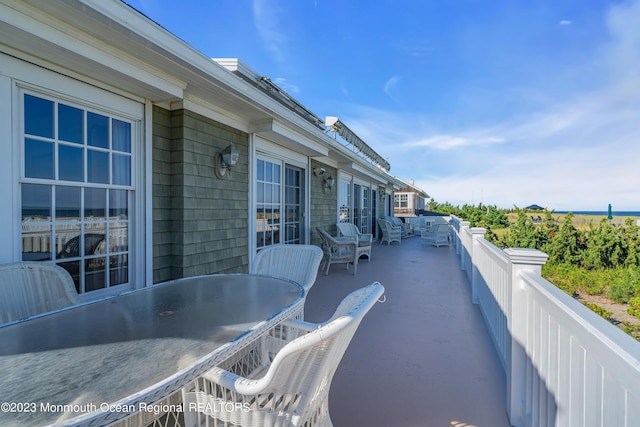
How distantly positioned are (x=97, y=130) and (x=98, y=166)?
1.00ft

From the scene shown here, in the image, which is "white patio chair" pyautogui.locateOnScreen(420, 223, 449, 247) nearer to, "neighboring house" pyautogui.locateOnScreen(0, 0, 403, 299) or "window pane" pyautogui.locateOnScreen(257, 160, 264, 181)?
"neighboring house" pyautogui.locateOnScreen(0, 0, 403, 299)

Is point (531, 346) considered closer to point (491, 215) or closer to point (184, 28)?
point (184, 28)

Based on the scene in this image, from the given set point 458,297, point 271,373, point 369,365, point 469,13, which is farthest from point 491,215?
point 271,373

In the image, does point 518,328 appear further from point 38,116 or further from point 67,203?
point 38,116

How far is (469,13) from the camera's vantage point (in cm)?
594

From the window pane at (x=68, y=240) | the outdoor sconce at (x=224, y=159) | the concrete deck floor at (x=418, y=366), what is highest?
the outdoor sconce at (x=224, y=159)

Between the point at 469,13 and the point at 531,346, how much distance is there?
684cm

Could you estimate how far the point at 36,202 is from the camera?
2.09 meters

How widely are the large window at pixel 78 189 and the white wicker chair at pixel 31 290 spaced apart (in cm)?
34

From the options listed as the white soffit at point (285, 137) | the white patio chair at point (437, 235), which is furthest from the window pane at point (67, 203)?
the white patio chair at point (437, 235)

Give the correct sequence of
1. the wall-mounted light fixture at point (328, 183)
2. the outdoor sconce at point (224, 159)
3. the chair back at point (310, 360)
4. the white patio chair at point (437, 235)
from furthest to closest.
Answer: the white patio chair at point (437, 235)
the wall-mounted light fixture at point (328, 183)
the outdoor sconce at point (224, 159)
the chair back at point (310, 360)

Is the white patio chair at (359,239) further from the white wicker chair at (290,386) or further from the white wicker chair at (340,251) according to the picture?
the white wicker chair at (290,386)

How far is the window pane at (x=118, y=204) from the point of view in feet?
8.49

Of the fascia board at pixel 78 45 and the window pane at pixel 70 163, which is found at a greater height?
the fascia board at pixel 78 45
